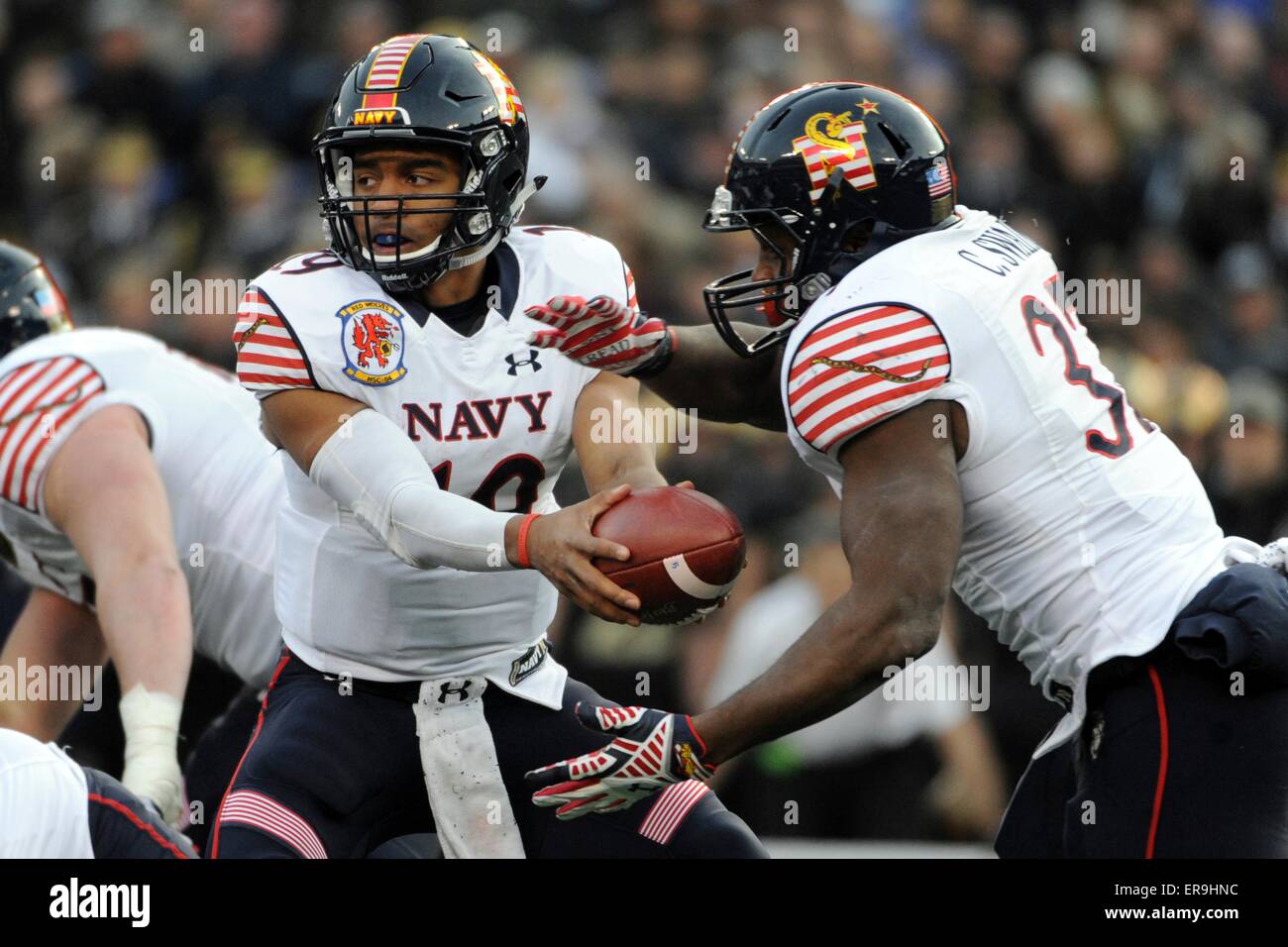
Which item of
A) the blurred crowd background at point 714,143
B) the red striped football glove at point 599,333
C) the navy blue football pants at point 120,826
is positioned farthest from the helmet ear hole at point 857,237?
the blurred crowd background at point 714,143

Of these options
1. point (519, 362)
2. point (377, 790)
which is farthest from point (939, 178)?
point (377, 790)

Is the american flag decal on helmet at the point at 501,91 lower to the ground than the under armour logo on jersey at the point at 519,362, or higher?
higher

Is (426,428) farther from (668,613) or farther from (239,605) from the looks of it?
(239,605)

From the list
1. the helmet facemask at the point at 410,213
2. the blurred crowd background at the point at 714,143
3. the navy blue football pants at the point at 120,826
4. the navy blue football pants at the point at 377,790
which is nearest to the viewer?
the navy blue football pants at the point at 120,826

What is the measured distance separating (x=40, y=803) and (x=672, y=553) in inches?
45.9

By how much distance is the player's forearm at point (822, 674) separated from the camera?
2.99 m

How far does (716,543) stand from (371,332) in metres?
0.80

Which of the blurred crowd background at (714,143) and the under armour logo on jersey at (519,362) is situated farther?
the blurred crowd background at (714,143)

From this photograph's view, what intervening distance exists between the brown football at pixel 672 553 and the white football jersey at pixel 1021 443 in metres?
0.23

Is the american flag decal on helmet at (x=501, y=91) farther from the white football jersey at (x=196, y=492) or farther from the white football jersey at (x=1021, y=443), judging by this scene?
the white football jersey at (x=196, y=492)

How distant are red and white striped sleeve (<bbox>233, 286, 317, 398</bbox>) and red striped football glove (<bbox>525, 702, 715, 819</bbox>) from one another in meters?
0.85

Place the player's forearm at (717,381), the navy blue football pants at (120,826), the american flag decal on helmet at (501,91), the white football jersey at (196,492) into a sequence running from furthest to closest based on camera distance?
1. the white football jersey at (196,492)
2. the player's forearm at (717,381)
3. the american flag decal on helmet at (501,91)
4. the navy blue football pants at (120,826)
